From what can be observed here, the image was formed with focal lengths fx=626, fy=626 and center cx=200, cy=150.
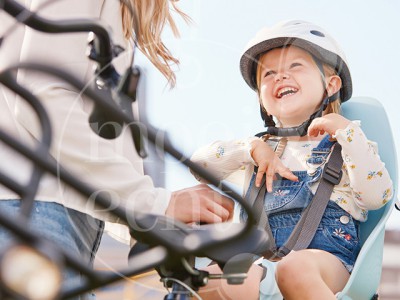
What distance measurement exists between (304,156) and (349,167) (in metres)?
0.20

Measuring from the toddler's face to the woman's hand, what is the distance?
3.68ft

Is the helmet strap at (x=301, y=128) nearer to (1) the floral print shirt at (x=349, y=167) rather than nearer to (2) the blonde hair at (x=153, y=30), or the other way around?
(1) the floral print shirt at (x=349, y=167)

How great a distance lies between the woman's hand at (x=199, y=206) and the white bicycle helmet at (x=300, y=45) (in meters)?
1.10

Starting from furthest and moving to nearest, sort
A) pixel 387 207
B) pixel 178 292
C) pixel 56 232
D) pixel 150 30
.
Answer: pixel 387 207
pixel 150 30
pixel 56 232
pixel 178 292

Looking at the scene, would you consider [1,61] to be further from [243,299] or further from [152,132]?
[243,299]

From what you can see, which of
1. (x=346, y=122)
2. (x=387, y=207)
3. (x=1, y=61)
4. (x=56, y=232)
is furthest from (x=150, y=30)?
(x=387, y=207)

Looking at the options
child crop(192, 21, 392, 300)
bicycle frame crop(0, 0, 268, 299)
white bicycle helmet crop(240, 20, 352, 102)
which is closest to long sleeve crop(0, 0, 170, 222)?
bicycle frame crop(0, 0, 268, 299)

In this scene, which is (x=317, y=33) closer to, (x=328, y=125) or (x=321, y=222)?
(x=328, y=125)

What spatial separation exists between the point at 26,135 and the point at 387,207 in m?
1.08

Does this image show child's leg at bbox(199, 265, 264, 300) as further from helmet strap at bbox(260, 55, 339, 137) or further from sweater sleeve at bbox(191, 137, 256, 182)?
helmet strap at bbox(260, 55, 339, 137)

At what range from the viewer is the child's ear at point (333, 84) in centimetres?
200

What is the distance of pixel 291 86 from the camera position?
193cm

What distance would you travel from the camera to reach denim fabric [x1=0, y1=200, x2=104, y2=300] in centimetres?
95

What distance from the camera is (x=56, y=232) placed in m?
0.97
